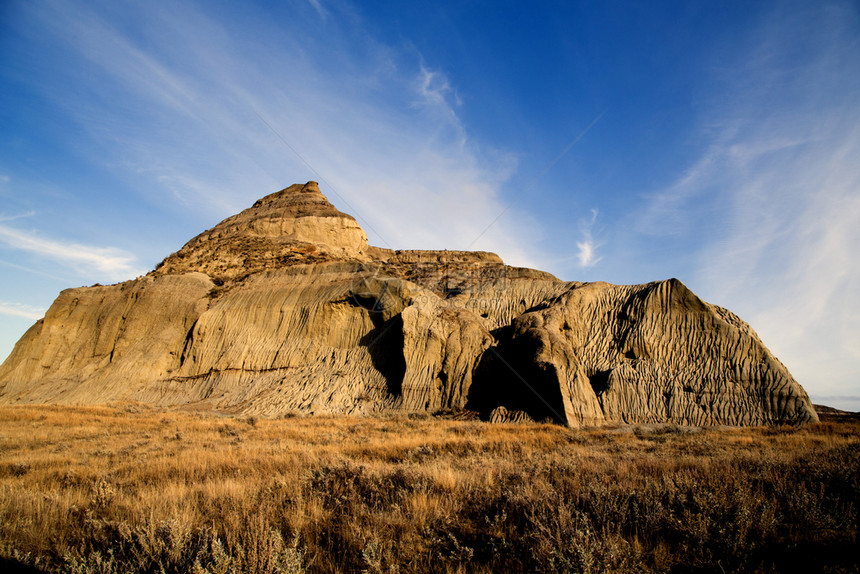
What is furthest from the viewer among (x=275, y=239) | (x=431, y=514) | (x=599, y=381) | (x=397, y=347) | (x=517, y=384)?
(x=275, y=239)

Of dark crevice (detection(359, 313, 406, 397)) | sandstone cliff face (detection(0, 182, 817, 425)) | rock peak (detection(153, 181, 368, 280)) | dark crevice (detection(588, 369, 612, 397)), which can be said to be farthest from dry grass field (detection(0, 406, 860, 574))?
rock peak (detection(153, 181, 368, 280))

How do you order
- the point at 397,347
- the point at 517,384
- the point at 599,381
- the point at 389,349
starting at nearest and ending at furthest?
the point at 517,384, the point at 599,381, the point at 397,347, the point at 389,349

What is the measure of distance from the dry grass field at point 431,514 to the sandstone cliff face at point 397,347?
10.2 m

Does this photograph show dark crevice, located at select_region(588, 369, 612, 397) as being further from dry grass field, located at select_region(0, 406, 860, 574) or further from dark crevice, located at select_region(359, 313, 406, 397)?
dry grass field, located at select_region(0, 406, 860, 574)

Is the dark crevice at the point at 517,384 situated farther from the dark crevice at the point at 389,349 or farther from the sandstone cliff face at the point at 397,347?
the dark crevice at the point at 389,349

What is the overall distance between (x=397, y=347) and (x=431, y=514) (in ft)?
70.4

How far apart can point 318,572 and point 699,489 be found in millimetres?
4920

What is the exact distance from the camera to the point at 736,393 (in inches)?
747

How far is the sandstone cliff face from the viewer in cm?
1950

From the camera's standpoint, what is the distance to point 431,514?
4.98m

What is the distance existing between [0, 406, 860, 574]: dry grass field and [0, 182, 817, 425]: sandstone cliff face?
10.2 meters

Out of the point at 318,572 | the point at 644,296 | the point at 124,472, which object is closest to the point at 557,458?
the point at 318,572

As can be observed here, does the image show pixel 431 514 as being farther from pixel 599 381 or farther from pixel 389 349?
pixel 389 349

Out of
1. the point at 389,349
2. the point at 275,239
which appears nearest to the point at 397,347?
the point at 389,349
